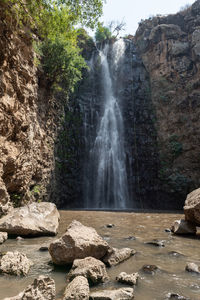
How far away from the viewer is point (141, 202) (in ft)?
57.0

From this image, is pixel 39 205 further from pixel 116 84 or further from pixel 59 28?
pixel 116 84

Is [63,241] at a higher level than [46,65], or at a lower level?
lower

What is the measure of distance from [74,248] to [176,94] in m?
19.7

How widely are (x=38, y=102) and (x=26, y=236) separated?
869 centimetres

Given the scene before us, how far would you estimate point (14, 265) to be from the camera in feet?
9.55

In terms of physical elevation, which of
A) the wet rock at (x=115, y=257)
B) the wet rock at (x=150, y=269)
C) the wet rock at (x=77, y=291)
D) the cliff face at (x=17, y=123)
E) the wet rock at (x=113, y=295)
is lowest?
the wet rock at (x=150, y=269)

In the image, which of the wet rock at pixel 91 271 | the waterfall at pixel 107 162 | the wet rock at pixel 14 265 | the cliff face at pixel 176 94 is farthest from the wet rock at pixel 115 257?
the cliff face at pixel 176 94

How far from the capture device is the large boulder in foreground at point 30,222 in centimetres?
534

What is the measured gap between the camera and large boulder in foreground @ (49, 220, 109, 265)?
3180mm

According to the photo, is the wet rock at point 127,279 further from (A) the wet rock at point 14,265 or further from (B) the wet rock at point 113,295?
(A) the wet rock at point 14,265

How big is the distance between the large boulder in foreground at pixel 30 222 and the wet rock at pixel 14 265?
2.38 metres

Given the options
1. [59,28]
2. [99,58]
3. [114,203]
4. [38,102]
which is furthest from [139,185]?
[99,58]

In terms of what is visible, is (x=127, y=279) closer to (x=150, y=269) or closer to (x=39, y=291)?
(x=150, y=269)

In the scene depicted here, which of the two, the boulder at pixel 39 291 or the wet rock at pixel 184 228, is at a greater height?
the boulder at pixel 39 291
